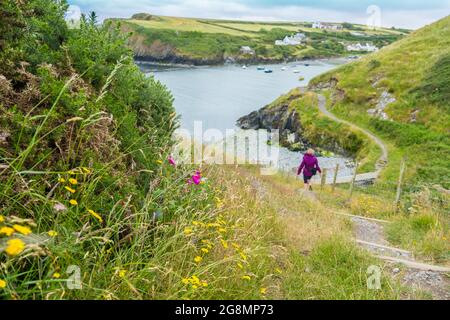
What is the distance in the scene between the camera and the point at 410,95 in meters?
53.0

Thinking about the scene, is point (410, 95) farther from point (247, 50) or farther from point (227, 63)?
point (247, 50)

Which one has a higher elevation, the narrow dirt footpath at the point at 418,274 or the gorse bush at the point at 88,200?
the gorse bush at the point at 88,200

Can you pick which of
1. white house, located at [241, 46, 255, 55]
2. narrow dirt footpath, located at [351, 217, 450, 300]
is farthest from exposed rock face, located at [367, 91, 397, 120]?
white house, located at [241, 46, 255, 55]

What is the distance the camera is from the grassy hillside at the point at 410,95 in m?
39.8

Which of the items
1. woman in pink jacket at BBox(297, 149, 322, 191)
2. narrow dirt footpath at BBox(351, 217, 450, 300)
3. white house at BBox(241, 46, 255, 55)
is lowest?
woman in pink jacket at BBox(297, 149, 322, 191)

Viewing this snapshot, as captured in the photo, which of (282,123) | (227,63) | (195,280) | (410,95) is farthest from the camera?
(227,63)

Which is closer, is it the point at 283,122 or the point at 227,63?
the point at 283,122

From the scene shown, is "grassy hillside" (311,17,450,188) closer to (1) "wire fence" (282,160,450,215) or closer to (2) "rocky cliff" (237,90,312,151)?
(1) "wire fence" (282,160,450,215)

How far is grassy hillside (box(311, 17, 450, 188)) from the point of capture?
39844 millimetres

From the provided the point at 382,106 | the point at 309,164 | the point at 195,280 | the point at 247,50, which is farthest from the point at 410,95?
the point at 247,50

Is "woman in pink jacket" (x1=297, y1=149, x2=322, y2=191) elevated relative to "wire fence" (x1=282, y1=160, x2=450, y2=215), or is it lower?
elevated

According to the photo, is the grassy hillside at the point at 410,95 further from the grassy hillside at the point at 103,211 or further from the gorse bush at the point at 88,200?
the gorse bush at the point at 88,200

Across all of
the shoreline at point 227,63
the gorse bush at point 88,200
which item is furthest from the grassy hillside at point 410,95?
the shoreline at point 227,63
